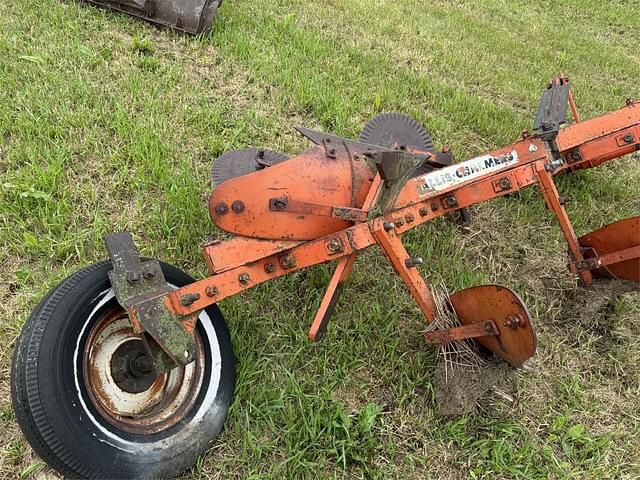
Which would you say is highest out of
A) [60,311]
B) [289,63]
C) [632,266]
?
[289,63]

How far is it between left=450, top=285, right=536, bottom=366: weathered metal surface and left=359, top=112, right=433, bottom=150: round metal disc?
1.15 m

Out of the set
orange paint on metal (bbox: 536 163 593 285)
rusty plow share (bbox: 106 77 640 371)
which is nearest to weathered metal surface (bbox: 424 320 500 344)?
rusty plow share (bbox: 106 77 640 371)

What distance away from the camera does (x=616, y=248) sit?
3066 millimetres

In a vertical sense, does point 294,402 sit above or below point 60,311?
below

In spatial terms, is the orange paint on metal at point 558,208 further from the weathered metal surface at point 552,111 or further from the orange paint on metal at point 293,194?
the orange paint on metal at point 293,194

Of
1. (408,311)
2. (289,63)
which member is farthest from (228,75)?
(408,311)

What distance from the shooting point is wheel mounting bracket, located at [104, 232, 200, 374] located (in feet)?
7.17

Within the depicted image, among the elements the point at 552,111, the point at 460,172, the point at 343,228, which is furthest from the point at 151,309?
the point at 552,111

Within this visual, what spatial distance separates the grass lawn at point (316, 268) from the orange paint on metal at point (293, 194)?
626 millimetres

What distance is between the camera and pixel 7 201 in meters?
3.15

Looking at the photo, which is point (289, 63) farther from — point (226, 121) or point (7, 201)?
point (7, 201)

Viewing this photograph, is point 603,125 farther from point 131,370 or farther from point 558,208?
point 131,370

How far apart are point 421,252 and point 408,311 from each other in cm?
52

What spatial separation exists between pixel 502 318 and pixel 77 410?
1770mm
